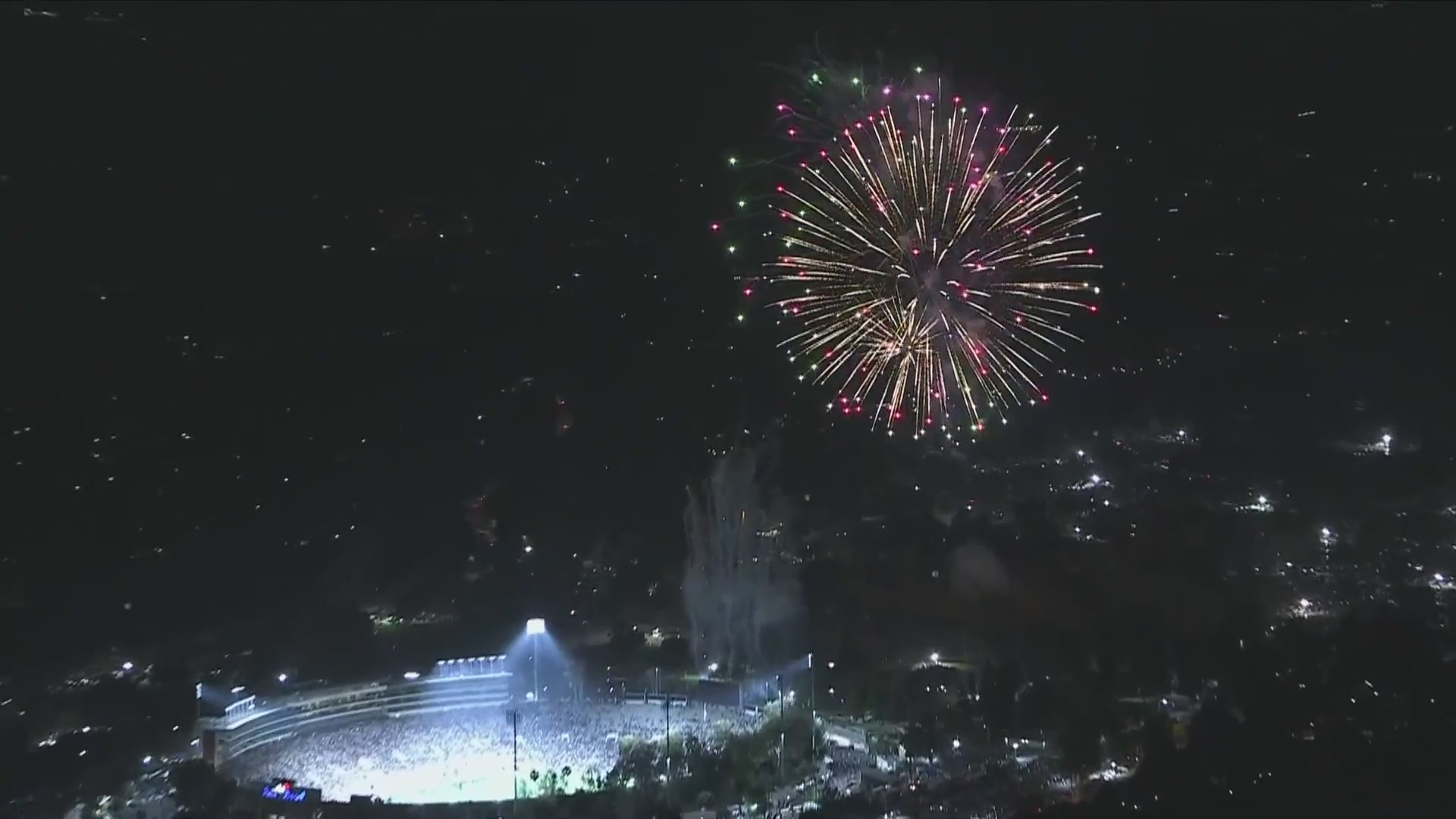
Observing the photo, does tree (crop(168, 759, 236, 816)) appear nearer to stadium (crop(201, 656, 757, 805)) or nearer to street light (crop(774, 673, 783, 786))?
stadium (crop(201, 656, 757, 805))

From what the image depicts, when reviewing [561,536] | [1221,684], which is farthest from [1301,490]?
[561,536]

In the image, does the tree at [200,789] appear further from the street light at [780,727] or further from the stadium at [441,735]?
the street light at [780,727]

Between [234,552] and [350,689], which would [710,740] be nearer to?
[350,689]

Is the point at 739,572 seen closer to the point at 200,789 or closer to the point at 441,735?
the point at 441,735

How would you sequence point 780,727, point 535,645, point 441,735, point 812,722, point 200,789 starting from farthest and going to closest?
1. point 535,645
2. point 441,735
3. point 812,722
4. point 780,727
5. point 200,789

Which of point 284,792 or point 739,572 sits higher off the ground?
point 739,572

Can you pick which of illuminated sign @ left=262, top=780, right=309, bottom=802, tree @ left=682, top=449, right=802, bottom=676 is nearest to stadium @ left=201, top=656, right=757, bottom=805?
illuminated sign @ left=262, top=780, right=309, bottom=802

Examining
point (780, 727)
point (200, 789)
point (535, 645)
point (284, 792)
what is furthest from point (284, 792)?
point (535, 645)
